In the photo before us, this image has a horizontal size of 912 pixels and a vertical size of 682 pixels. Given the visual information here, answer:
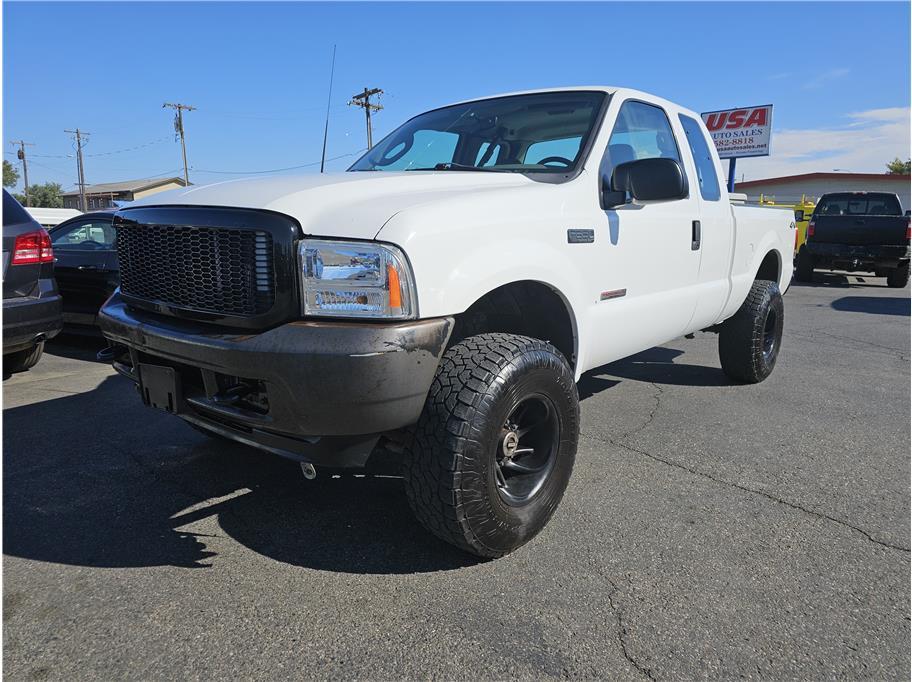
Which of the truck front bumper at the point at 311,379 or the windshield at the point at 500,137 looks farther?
the windshield at the point at 500,137

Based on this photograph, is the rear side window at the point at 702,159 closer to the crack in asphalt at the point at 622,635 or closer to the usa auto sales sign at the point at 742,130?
the crack in asphalt at the point at 622,635

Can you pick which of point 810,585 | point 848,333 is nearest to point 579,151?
point 810,585

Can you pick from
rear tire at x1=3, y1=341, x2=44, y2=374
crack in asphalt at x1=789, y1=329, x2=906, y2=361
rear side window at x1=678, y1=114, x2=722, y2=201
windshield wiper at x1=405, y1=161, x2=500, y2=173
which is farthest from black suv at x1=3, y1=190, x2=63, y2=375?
crack in asphalt at x1=789, y1=329, x2=906, y2=361

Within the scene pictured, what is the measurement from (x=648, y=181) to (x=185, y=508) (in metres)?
2.60

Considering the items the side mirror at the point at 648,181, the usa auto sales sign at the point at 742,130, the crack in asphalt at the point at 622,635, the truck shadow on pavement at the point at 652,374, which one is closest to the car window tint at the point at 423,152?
the side mirror at the point at 648,181

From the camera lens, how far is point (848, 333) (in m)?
7.91

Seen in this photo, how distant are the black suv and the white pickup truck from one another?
7.12 feet

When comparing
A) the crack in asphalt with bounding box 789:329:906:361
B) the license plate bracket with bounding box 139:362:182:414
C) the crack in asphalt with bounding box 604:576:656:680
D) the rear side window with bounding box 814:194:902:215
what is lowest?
the crack in asphalt with bounding box 789:329:906:361

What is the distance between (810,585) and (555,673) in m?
1.11

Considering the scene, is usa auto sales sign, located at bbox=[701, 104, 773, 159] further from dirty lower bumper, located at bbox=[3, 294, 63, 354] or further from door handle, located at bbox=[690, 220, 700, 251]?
dirty lower bumper, located at bbox=[3, 294, 63, 354]

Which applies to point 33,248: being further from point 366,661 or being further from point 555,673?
point 555,673

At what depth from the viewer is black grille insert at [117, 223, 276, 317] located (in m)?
2.26

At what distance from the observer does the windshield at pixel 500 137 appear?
11.1 ft

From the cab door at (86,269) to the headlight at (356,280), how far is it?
4.86 metres
